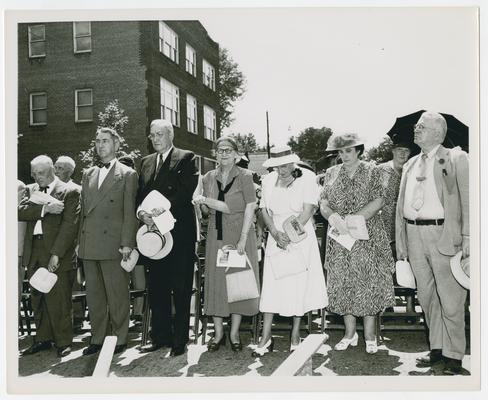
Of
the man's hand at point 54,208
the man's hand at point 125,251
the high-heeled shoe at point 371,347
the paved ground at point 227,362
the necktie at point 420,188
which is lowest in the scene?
the paved ground at point 227,362

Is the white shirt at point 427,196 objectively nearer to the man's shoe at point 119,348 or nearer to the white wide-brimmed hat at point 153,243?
the white wide-brimmed hat at point 153,243

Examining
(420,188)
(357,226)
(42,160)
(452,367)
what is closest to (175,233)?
(42,160)

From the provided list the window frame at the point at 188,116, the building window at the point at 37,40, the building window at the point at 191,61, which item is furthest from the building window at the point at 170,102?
the building window at the point at 37,40

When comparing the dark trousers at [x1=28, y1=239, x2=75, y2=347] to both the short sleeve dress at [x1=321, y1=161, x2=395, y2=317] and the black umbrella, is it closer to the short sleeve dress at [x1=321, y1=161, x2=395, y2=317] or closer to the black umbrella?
the short sleeve dress at [x1=321, y1=161, x2=395, y2=317]

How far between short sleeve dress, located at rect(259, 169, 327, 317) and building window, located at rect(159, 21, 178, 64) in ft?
6.06

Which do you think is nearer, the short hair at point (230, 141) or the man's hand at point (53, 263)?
the short hair at point (230, 141)

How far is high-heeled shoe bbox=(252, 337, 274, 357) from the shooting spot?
4758 millimetres

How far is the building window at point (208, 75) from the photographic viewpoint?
19.7 ft

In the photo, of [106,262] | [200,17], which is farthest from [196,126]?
[106,262]

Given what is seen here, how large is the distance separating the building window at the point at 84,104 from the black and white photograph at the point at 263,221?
300 millimetres

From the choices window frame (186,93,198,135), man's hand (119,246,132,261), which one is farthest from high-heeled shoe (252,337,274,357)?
window frame (186,93,198,135)

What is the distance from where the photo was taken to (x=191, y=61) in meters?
6.54

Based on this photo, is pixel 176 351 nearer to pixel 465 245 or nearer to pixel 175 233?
pixel 175 233
